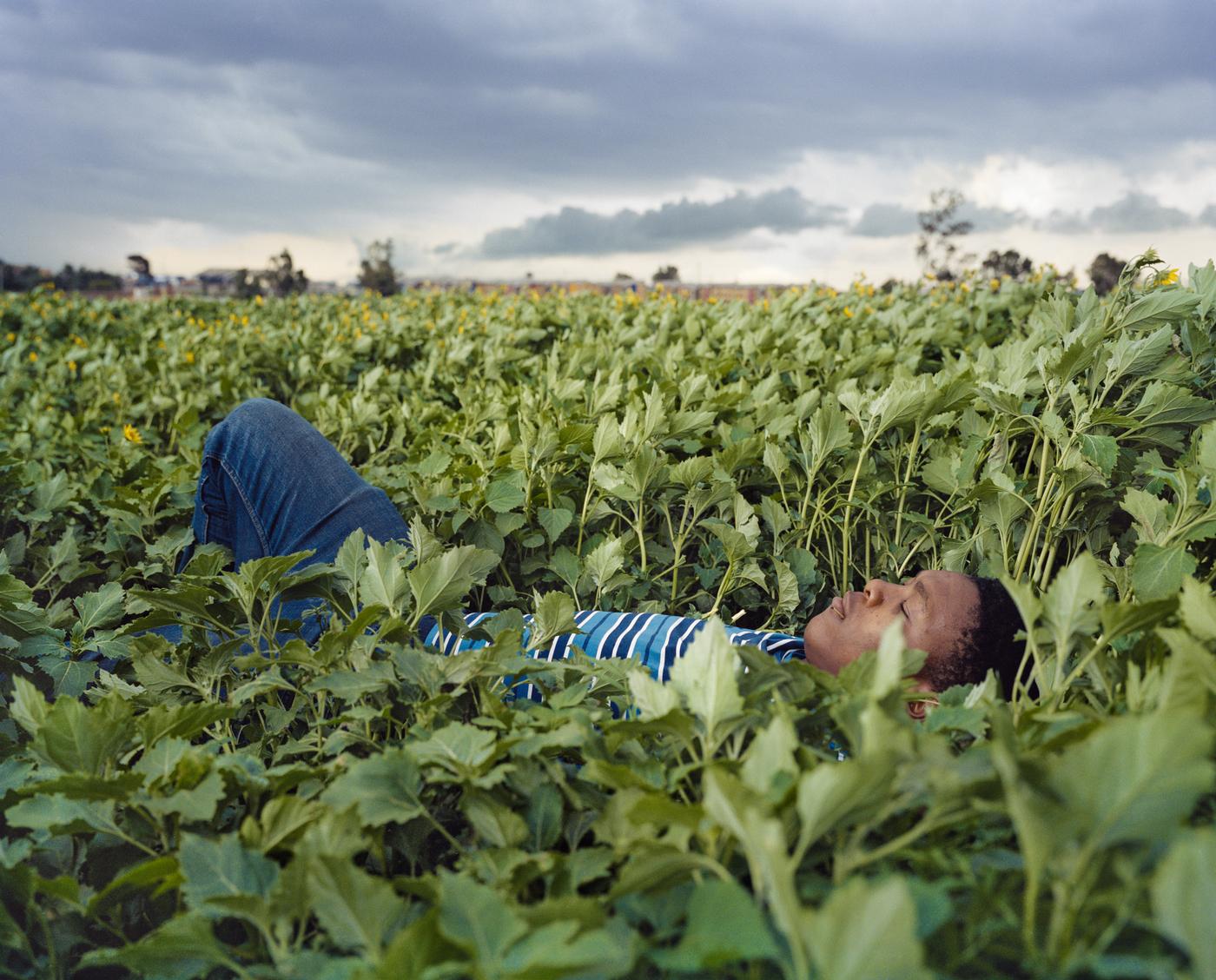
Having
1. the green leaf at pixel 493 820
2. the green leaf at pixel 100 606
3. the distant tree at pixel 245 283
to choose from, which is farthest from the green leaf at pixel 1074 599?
the distant tree at pixel 245 283

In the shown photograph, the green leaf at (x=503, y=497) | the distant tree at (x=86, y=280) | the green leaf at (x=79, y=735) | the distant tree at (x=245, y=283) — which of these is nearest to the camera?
the green leaf at (x=79, y=735)

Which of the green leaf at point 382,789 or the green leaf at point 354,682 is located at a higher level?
the green leaf at point 354,682

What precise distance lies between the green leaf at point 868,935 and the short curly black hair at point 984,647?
5.44 ft

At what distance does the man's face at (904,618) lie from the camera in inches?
88.4

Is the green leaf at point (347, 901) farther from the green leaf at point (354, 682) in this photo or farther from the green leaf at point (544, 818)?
the green leaf at point (354, 682)

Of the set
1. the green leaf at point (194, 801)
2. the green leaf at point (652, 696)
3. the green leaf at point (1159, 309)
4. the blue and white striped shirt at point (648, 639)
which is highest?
the green leaf at point (1159, 309)

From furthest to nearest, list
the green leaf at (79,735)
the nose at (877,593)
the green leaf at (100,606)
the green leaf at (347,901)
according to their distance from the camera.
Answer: the nose at (877,593)
the green leaf at (100,606)
the green leaf at (79,735)
the green leaf at (347,901)

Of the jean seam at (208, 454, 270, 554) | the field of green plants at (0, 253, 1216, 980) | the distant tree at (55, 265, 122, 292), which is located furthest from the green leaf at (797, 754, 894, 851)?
the distant tree at (55, 265, 122, 292)

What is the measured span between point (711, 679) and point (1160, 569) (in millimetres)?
894

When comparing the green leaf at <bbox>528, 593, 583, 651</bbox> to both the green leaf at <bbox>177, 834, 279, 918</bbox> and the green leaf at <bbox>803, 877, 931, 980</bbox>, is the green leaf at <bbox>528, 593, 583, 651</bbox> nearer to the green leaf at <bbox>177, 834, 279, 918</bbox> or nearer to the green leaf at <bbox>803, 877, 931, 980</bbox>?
the green leaf at <bbox>177, 834, 279, 918</bbox>

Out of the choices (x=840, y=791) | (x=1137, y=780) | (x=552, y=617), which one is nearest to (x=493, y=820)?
(x=840, y=791)

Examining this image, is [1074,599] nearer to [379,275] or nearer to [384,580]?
[384,580]

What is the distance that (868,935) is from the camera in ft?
2.25

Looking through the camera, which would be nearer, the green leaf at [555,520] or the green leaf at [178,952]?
the green leaf at [178,952]
